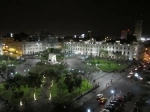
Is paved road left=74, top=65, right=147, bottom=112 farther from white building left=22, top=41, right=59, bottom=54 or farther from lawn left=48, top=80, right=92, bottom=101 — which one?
white building left=22, top=41, right=59, bottom=54

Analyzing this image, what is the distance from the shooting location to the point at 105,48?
52.0 metres

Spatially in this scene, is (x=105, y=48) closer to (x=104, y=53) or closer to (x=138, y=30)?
(x=104, y=53)

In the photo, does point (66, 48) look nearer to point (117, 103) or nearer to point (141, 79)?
point (141, 79)

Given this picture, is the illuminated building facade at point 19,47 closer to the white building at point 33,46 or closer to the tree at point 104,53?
the white building at point 33,46

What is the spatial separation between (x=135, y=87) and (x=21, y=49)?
3703 centimetres

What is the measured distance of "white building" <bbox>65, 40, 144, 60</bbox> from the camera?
155 feet

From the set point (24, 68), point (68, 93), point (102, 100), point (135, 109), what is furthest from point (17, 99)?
point (24, 68)

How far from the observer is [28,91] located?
2177cm

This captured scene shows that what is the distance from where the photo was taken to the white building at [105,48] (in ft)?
155

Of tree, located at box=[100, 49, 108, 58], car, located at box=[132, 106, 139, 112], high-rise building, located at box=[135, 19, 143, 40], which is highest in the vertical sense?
high-rise building, located at box=[135, 19, 143, 40]

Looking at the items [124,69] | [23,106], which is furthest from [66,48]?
[23,106]

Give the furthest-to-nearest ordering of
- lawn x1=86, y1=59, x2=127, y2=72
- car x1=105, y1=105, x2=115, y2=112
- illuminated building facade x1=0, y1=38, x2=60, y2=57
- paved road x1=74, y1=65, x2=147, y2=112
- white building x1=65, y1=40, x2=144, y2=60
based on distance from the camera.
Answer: illuminated building facade x1=0, y1=38, x2=60, y2=57 < white building x1=65, y1=40, x2=144, y2=60 < lawn x1=86, y1=59, x2=127, y2=72 < paved road x1=74, y1=65, x2=147, y2=112 < car x1=105, y1=105, x2=115, y2=112

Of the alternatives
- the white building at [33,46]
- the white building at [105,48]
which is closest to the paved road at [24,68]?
the white building at [33,46]

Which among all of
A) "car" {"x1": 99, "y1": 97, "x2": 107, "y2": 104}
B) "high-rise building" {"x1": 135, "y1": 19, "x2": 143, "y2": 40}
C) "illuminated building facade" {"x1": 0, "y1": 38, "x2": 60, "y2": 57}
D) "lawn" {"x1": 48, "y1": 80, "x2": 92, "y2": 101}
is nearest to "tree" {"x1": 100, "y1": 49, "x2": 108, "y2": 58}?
"illuminated building facade" {"x1": 0, "y1": 38, "x2": 60, "y2": 57}
